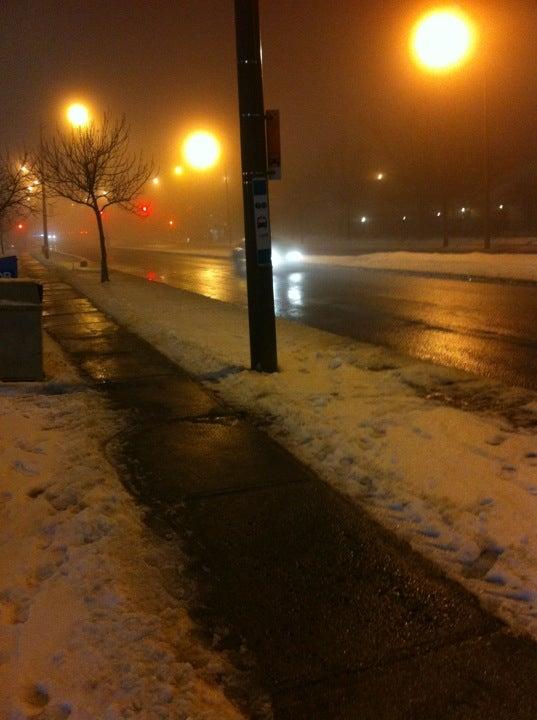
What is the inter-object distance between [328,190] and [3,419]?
76436mm

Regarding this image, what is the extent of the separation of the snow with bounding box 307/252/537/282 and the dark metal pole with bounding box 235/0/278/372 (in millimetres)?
14768

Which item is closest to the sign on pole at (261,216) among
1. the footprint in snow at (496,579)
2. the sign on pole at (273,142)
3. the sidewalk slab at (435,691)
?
the sign on pole at (273,142)

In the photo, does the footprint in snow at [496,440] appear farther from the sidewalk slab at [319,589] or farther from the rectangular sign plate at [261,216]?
the rectangular sign plate at [261,216]

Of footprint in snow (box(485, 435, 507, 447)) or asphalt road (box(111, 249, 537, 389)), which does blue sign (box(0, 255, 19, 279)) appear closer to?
asphalt road (box(111, 249, 537, 389))

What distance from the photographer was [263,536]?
182 inches

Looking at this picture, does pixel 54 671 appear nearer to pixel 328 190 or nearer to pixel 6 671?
pixel 6 671

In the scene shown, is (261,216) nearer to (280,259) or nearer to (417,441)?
(417,441)

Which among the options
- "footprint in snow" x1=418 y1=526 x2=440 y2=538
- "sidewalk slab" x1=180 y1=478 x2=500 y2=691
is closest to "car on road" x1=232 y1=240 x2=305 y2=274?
"sidewalk slab" x1=180 y1=478 x2=500 y2=691

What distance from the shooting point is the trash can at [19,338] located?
29.0 ft

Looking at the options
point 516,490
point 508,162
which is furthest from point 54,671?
point 508,162

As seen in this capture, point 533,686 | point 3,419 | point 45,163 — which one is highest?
point 45,163

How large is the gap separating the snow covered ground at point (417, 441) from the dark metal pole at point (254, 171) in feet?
2.88

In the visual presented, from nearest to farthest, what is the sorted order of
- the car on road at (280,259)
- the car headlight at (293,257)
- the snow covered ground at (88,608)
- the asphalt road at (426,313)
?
the snow covered ground at (88,608) < the asphalt road at (426,313) < the car on road at (280,259) < the car headlight at (293,257)

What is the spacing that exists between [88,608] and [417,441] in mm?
3410
